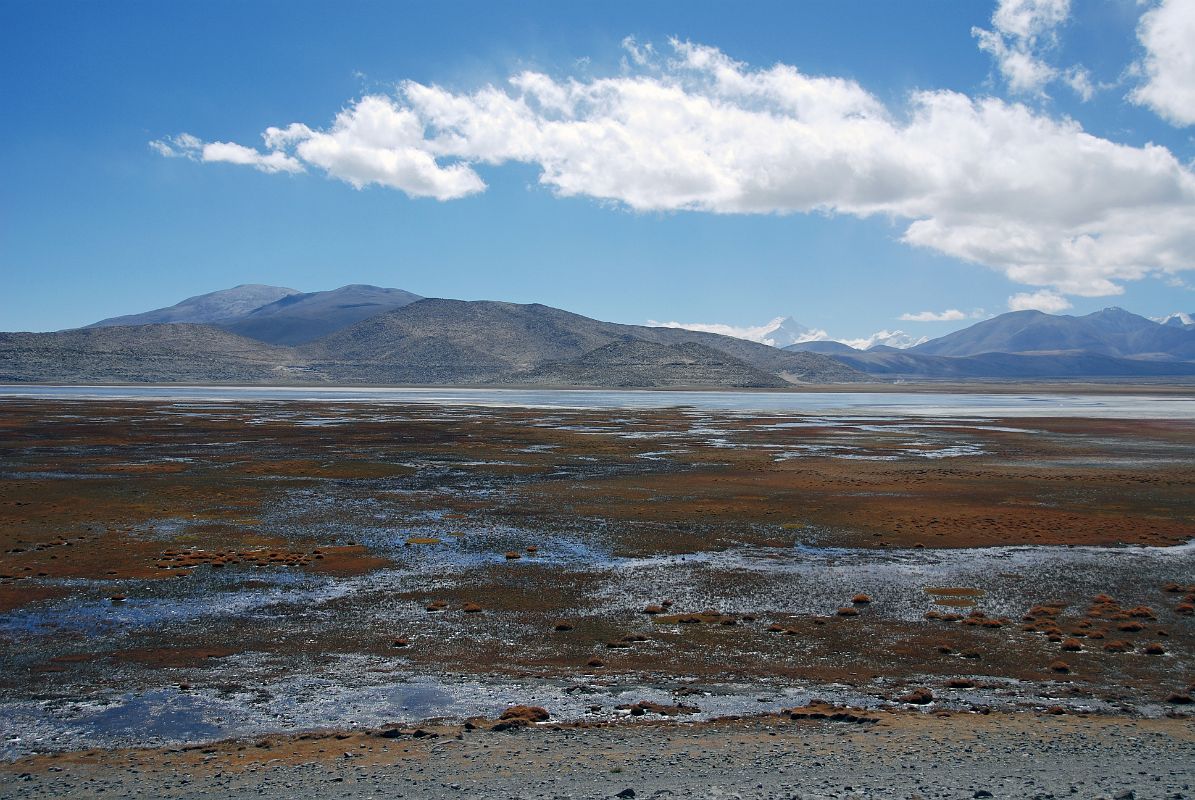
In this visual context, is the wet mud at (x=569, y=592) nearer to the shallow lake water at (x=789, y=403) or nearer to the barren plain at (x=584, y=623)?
the barren plain at (x=584, y=623)

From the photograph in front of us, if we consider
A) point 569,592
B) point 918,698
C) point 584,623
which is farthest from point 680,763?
point 569,592

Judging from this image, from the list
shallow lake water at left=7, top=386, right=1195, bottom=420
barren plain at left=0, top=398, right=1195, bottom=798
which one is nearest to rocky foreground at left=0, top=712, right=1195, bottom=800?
barren plain at left=0, top=398, right=1195, bottom=798

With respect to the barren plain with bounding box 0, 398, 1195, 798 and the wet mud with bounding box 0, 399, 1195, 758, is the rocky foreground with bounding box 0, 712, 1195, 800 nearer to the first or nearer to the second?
the barren plain with bounding box 0, 398, 1195, 798

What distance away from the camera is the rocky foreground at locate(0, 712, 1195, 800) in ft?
32.5

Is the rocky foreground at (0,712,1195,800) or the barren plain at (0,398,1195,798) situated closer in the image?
the rocky foreground at (0,712,1195,800)

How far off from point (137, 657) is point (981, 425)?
84.1 metres

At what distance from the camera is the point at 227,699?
1332cm

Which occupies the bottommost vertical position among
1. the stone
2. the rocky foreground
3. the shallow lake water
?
the stone

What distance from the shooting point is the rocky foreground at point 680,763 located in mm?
9898

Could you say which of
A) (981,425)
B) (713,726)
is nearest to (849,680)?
(713,726)

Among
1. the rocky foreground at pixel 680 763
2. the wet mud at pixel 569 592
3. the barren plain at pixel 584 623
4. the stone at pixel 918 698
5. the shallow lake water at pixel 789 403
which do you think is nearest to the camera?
the rocky foreground at pixel 680 763

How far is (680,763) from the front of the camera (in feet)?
35.0

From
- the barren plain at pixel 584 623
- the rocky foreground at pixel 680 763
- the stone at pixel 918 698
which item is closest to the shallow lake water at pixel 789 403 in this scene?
the barren plain at pixel 584 623

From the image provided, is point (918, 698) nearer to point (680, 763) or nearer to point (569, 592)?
point (680, 763)
